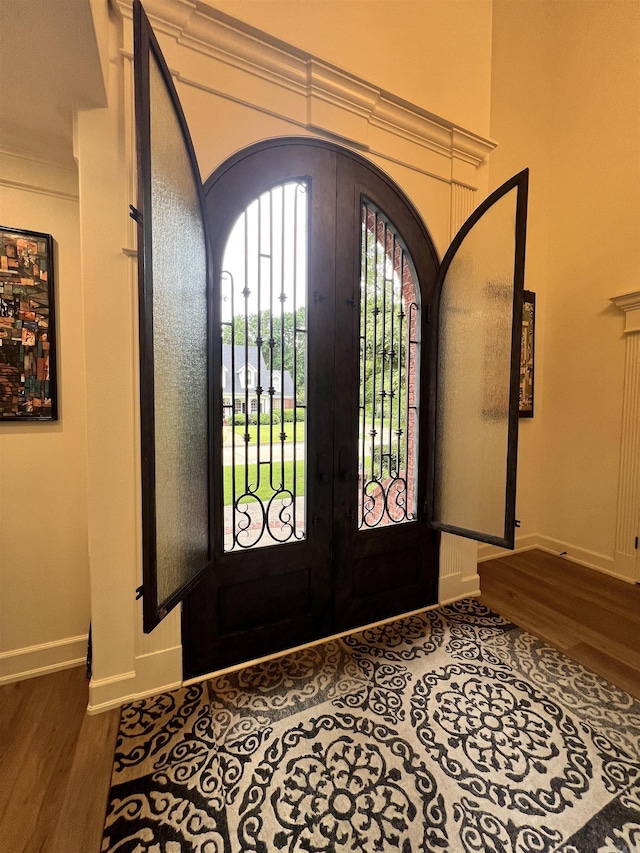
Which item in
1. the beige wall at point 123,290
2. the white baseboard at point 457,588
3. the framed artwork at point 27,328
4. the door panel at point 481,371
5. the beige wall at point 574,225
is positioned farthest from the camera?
the beige wall at point 574,225

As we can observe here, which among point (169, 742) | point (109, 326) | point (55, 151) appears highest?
point (55, 151)

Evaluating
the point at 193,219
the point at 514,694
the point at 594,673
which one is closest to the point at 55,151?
the point at 193,219

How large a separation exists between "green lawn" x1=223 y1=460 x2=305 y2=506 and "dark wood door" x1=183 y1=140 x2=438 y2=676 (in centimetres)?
1

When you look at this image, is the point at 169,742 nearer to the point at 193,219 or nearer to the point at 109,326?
the point at 109,326

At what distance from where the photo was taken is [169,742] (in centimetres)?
136

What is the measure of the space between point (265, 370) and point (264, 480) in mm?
576

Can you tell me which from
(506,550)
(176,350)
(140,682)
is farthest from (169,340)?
(506,550)

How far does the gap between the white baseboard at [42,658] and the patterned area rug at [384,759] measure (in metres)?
0.57

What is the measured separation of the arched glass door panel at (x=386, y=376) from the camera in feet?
6.72

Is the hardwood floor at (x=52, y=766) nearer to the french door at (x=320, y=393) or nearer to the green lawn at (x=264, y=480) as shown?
the french door at (x=320, y=393)

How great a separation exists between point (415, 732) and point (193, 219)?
2278 mm

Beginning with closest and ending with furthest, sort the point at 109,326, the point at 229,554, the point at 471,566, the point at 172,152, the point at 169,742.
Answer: the point at 172,152
the point at 169,742
the point at 109,326
the point at 229,554
the point at 471,566

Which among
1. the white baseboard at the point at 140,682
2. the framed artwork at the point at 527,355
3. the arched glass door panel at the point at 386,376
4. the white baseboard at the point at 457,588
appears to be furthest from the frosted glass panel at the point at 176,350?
the framed artwork at the point at 527,355

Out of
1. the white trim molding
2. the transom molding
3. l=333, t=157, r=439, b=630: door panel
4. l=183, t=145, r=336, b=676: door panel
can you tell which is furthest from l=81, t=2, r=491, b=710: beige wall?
the white trim molding
